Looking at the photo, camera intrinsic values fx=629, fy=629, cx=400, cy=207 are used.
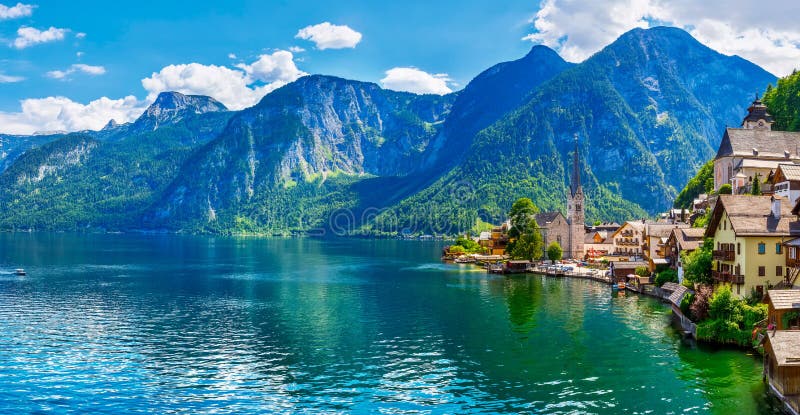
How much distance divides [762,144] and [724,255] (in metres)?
72.1

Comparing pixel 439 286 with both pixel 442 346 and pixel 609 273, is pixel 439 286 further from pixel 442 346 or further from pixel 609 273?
pixel 442 346

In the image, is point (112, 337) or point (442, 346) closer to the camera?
point (442, 346)

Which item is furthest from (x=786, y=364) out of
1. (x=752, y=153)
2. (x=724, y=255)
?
(x=752, y=153)

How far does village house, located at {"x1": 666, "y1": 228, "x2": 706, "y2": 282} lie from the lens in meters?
98.6

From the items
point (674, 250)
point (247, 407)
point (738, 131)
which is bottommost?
point (247, 407)

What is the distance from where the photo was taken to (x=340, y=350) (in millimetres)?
63594

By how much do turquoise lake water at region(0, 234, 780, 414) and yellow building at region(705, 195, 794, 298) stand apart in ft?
28.3

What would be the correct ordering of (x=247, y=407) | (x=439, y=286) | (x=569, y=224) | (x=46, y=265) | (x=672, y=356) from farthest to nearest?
(x=569, y=224)
(x=46, y=265)
(x=439, y=286)
(x=672, y=356)
(x=247, y=407)

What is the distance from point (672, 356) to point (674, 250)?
175 feet

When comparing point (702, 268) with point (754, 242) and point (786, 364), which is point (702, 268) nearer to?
point (754, 242)

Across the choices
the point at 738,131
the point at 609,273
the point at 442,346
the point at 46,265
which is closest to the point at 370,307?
the point at 442,346

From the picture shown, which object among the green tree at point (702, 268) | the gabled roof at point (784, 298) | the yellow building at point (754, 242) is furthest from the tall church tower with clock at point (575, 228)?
the gabled roof at point (784, 298)

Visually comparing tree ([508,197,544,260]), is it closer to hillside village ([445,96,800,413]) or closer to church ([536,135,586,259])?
church ([536,135,586,259])

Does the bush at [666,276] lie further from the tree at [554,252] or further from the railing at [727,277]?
the tree at [554,252]
